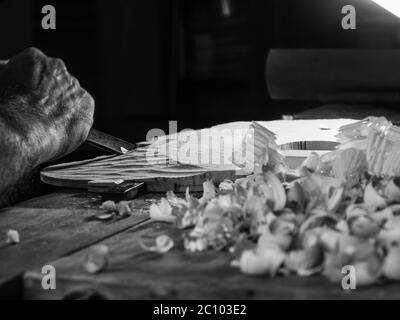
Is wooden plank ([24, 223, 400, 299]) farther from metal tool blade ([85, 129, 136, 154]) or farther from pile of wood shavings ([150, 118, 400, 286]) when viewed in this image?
metal tool blade ([85, 129, 136, 154])

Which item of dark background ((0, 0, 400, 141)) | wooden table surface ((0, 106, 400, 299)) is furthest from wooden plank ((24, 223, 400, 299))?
dark background ((0, 0, 400, 141))

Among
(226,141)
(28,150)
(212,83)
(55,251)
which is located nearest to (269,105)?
(212,83)

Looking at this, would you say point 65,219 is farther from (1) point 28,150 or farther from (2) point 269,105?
(2) point 269,105

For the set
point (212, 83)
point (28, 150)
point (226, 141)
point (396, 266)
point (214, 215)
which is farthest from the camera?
point (212, 83)

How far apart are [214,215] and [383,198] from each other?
0.25 meters

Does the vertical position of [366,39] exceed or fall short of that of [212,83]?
it exceeds it

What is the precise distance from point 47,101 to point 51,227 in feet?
1.42

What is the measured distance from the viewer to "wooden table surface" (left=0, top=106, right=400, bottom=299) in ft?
2.52

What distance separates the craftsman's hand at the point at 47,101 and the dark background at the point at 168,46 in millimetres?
3498

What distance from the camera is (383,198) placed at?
0.96 m

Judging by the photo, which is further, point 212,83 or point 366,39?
point 212,83

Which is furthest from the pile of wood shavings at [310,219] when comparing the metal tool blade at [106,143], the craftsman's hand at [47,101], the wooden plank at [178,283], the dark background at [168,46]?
the dark background at [168,46]

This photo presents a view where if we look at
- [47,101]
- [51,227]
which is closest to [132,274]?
[51,227]

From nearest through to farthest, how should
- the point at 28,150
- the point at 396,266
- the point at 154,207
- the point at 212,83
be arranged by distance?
1. the point at 396,266
2. the point at 154,207
3. the point at 28,150
4. the point at 212,83
